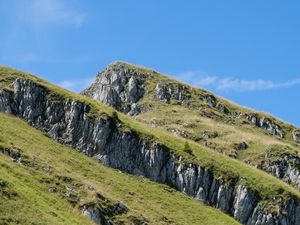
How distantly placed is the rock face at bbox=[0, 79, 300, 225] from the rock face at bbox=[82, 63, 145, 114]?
154 feet

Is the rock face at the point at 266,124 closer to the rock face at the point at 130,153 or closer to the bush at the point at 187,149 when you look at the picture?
the bush at the point at 187,149

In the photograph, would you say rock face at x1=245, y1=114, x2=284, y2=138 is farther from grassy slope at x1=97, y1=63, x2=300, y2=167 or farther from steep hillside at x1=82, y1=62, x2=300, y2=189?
grassy slope at x1=97, y1=63, x2=300, y2=167

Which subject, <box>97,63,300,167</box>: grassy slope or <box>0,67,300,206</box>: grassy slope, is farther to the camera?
<box>97,63,300,167</box>: grassy slope

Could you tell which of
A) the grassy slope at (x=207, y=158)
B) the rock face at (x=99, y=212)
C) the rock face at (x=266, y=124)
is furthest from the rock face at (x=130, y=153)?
the rock face at (x=266, y=124)

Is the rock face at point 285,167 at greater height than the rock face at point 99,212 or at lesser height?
greater

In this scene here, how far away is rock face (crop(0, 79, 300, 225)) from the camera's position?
328 feet

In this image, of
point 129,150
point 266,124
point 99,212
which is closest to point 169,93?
point 266,124

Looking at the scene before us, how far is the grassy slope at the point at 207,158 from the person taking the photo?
340ft

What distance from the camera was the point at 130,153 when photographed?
103 metres

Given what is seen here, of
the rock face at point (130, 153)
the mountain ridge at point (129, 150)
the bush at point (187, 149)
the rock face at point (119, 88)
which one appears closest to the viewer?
the rock face at point (130, 153)

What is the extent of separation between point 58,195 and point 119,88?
92.3m

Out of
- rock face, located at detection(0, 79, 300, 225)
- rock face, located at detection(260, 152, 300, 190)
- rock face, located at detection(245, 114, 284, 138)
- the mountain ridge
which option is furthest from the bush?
rock face, located at detection(245, 114, 284, 138)

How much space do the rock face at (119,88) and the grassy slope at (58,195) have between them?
2190 inches

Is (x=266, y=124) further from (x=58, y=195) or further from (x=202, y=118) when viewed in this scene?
(x=58, y=195)
